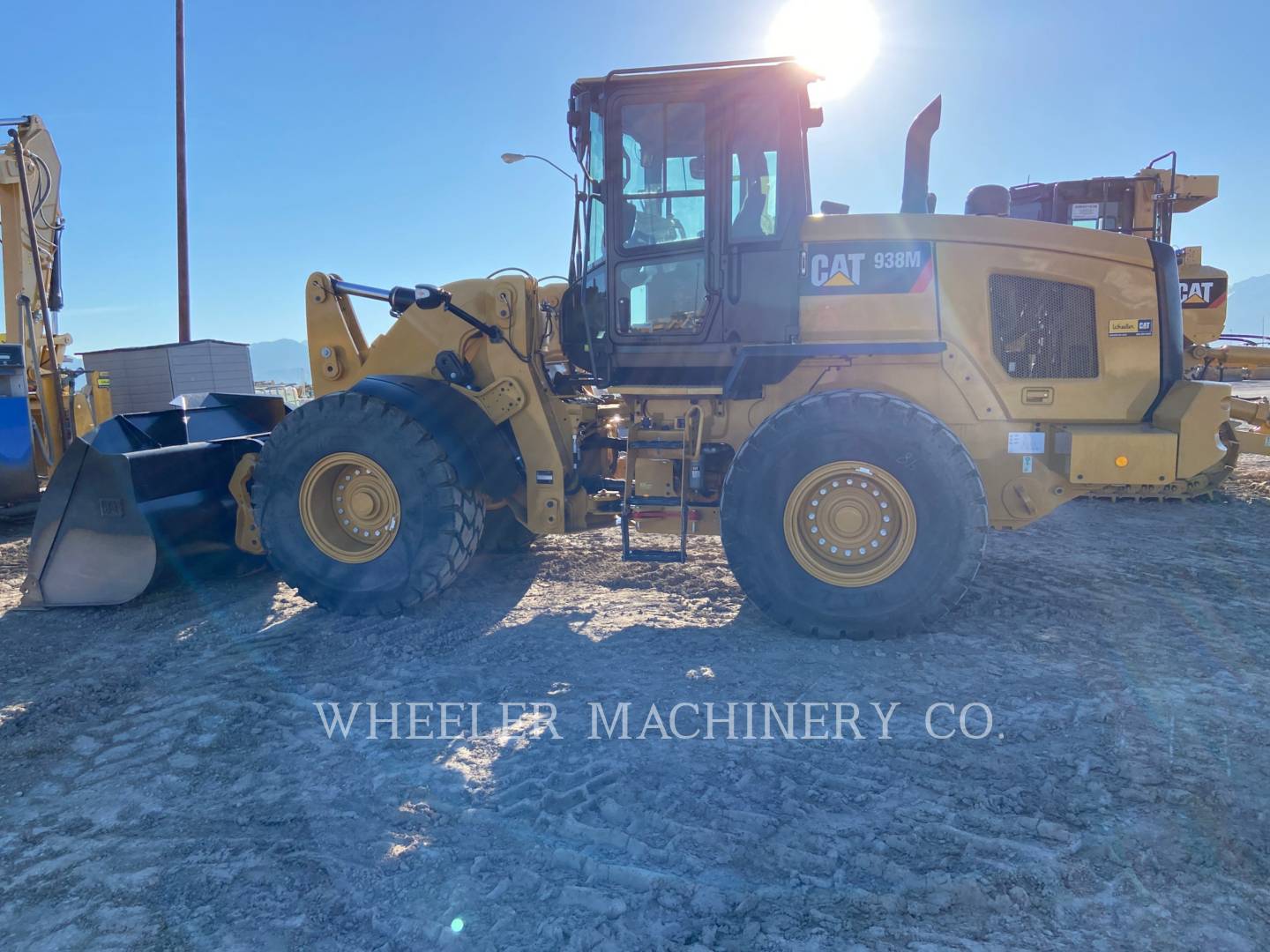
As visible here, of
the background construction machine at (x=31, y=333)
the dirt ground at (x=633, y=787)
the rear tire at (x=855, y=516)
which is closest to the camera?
the dirt ground at (x=633, y=787)

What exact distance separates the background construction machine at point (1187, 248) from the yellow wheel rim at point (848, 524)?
4.78m

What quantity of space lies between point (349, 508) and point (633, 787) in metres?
2.81

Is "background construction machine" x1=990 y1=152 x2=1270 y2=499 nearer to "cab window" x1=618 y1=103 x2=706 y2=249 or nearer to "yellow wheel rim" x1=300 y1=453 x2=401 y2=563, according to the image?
"cab window" x1=618 y1=103 x2=706 y2=249

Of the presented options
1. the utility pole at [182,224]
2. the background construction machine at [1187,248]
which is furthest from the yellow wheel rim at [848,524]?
the utility pole at [182,224]

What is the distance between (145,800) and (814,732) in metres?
2.39

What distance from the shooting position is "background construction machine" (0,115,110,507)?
25.5ft

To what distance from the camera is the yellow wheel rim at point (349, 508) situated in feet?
15.3

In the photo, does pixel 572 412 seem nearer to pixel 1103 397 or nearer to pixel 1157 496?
pixel 1103 397

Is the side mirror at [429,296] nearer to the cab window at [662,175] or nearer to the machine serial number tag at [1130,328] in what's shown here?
the cab window at [662,175]

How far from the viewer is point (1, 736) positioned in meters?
3.25

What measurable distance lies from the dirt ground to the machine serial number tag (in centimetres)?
154

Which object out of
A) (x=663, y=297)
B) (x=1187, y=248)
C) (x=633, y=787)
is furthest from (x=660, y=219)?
(x=1187, y=248)

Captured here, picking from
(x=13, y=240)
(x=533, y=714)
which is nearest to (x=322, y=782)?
(x=533, y=714)

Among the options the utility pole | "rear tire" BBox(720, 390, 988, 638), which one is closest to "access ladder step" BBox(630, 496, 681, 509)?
"rear tire" BBox(720, 390, 988, 638)
